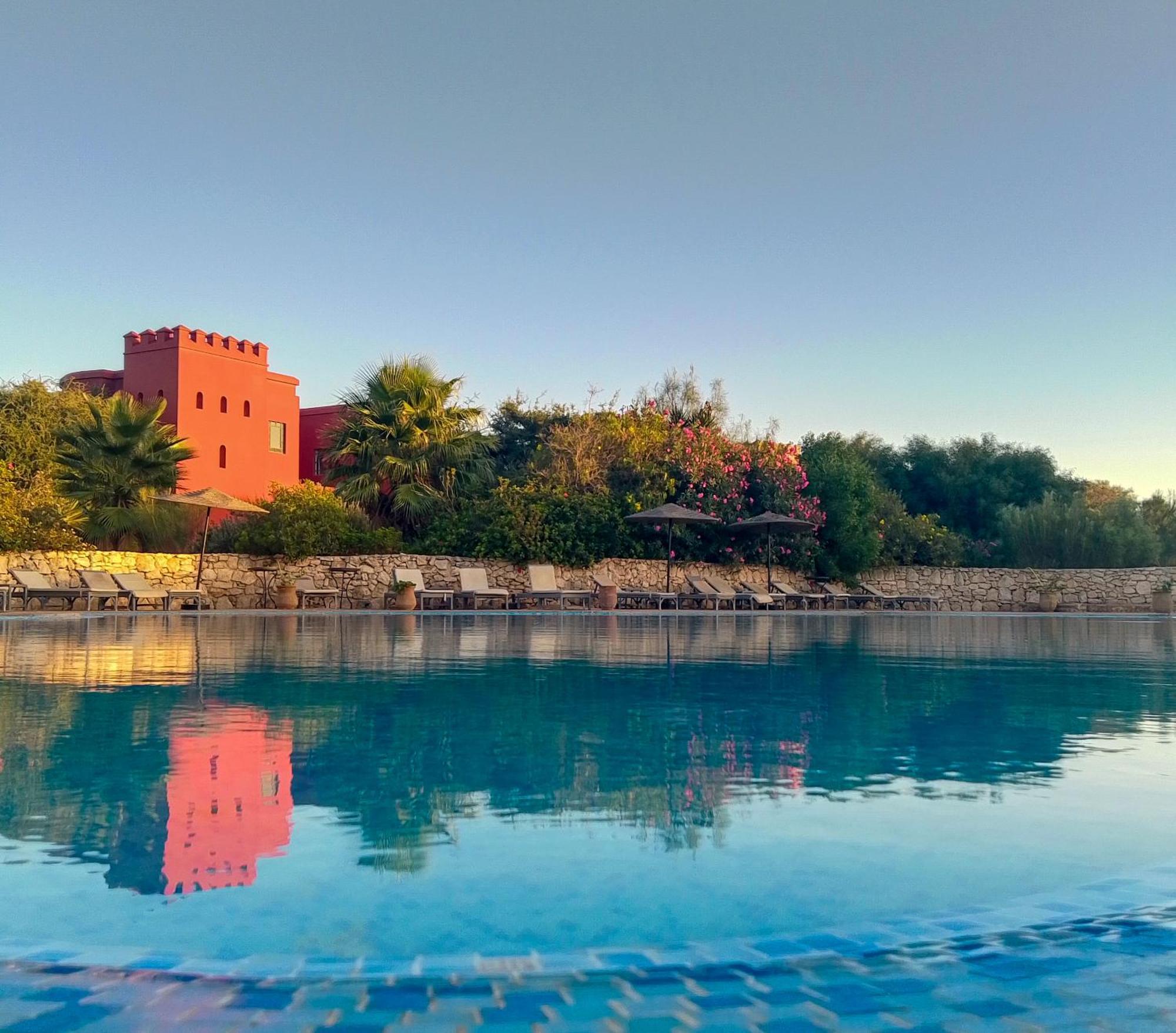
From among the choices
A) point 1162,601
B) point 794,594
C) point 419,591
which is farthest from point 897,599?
point 419,591

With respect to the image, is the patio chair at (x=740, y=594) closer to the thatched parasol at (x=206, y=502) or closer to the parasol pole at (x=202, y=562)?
the thatched parasol at (x=206, y=502)

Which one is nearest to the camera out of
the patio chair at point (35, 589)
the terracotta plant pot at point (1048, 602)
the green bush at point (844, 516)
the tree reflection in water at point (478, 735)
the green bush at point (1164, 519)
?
the tree reflection in water at point (478, 735)

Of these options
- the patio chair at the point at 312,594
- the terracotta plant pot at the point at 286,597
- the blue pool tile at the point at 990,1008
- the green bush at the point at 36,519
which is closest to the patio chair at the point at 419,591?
the patio chair at the point at 312,594

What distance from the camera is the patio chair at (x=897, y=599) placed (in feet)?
80.5

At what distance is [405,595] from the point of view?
21.0 metres

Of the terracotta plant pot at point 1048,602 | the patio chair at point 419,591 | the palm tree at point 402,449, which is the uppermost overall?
the palm tree at point 402,449

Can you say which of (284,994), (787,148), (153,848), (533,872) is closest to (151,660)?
(153,848)

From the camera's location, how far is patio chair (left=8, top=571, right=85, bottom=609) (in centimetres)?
1809

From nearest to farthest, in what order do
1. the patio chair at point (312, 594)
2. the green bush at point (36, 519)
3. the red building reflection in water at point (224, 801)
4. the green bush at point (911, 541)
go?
the red building reflection in water at point (224, 801), the green bush at point (36, 519), the patio chair at point (312, 594), the green bush at point (911, 541)

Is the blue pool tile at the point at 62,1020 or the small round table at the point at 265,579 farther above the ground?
the small round table at the point at 265,579

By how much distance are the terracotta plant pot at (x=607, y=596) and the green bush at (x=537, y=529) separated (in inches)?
70.7

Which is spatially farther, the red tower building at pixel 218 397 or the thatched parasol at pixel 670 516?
the red tower building at pixel 218 397

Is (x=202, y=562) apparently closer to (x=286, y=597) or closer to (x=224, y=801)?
(x=286, y=597)

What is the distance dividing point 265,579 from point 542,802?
66.3 ft
